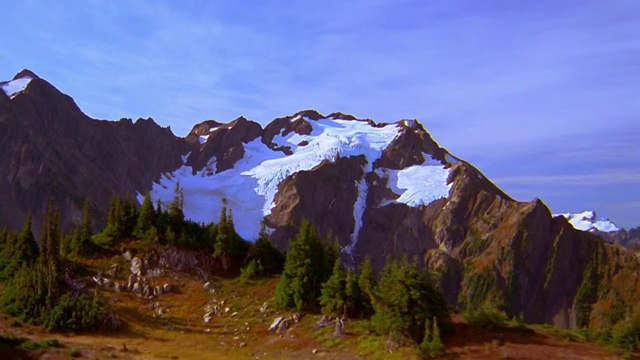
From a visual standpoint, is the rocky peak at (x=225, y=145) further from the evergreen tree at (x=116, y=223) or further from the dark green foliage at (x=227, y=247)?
the dark green foliage at (x=227, y=247)

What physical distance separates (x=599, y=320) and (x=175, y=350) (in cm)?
8581

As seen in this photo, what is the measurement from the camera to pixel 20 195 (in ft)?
388

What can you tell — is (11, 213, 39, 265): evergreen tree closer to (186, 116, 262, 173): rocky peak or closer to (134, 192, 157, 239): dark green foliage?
(134, 192, 157, 239): dark green foliage

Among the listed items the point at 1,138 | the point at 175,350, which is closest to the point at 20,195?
the point at 1,138

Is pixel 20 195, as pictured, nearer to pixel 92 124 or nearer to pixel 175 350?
pixel 92 124

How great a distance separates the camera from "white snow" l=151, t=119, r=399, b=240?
13925 centimetres

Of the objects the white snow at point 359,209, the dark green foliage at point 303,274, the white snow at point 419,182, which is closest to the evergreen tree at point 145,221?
the dark green foliage at point 303,274

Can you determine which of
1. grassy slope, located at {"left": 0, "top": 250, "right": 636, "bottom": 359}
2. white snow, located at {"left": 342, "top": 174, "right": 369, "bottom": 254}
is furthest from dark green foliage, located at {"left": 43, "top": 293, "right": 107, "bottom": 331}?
white snow, located at {"left": 342, "top": 174, "right": 369, "bottom": 254}

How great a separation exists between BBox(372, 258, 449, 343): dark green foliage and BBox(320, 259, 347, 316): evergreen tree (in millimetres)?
2977

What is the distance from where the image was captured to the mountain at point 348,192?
11388 centimetres

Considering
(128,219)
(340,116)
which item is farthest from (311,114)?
(128,219)

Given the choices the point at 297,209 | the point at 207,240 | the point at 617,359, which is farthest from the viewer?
the point at 297,209

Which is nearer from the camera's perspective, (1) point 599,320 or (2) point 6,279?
(2) point 6,279

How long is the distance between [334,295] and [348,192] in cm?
11354
